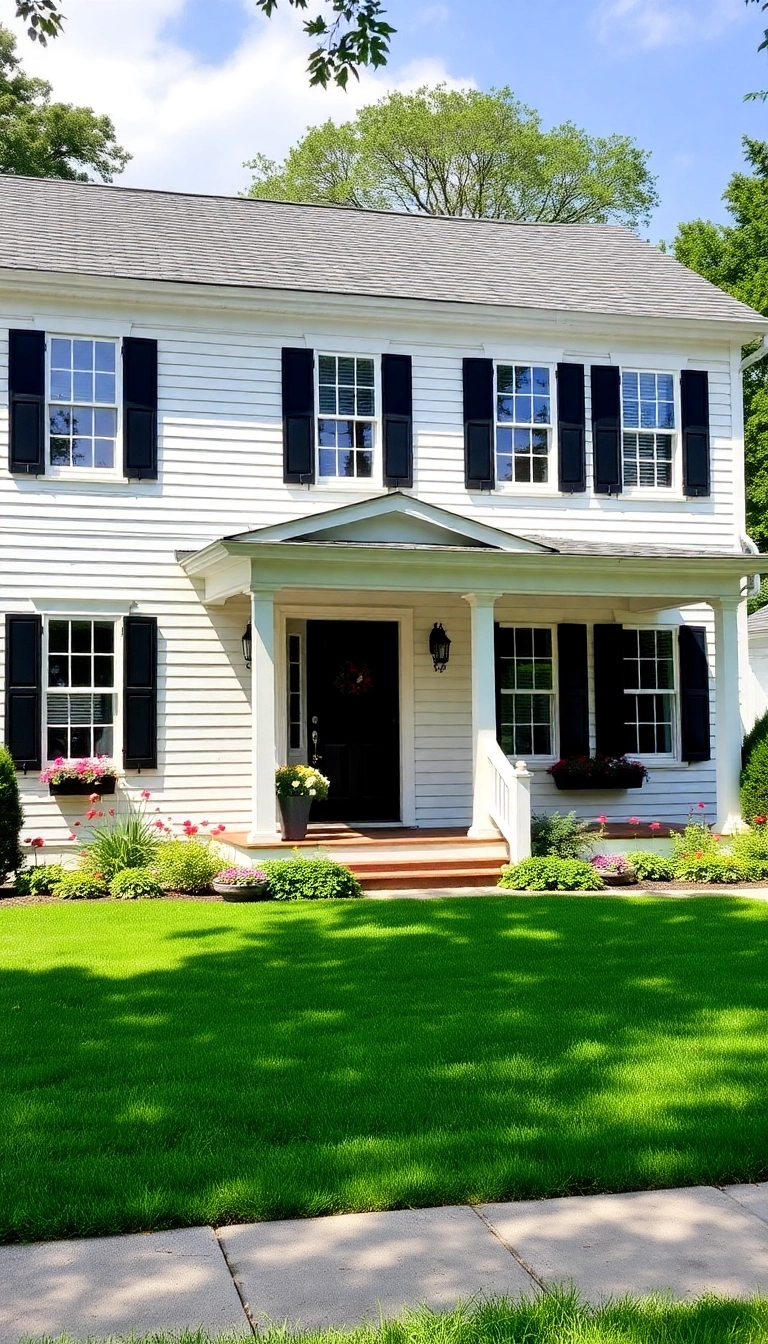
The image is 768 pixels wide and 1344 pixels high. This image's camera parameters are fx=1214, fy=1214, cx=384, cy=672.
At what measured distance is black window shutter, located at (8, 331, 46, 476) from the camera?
13078 mm

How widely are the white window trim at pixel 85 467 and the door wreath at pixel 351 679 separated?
3.33 meters

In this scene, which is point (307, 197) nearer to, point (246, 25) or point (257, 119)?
point (257, 119)

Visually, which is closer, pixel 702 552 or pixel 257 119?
pixel 702 552

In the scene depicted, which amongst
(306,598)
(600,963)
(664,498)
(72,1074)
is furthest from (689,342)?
(72,1074)

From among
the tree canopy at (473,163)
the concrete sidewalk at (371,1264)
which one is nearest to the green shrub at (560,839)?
the concrete sidewalk at (371,1264)

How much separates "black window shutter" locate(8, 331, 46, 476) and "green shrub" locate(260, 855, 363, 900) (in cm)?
525

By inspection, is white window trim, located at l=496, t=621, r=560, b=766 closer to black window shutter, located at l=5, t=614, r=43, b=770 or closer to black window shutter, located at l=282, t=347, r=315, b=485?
black window shutter, located at l=282, t=347, r=315, b=485

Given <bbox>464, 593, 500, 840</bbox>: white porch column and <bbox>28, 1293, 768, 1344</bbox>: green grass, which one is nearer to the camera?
<bbox>28, 1293, 768, 1344</bbox>: green grass

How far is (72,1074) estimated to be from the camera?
5.41 metres

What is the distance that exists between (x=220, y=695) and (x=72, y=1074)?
843cm

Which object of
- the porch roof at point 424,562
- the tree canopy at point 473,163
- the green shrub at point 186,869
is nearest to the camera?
the green shrub at point 186,869

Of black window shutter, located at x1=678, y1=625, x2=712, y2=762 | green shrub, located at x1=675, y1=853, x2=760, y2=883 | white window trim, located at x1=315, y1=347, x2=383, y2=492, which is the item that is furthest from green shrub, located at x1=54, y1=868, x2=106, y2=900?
black window shutter, located at x1=678, y1=625, x2=712, y2=762

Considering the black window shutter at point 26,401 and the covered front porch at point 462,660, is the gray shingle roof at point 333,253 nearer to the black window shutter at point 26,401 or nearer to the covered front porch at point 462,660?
the black window shutter at point 26,401

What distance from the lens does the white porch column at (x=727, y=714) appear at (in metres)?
13.6
